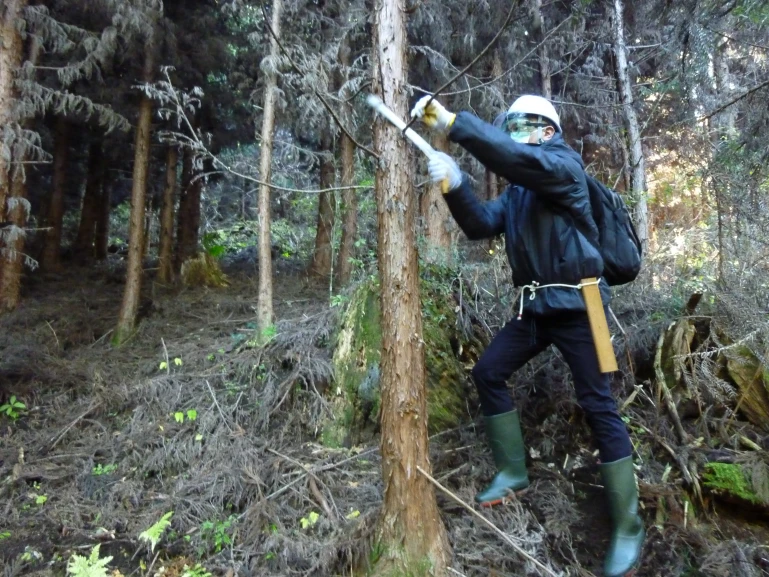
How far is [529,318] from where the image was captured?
3.77 meters

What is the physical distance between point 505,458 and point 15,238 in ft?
25.0

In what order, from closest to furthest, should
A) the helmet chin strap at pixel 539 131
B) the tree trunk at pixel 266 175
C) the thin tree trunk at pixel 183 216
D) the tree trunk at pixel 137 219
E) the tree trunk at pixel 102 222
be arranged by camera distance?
the helmet chin strap at pixel 539 131
the tree trunk at pixel 266 175
the tree trunk at pixel 137 219
the thin tree trunk at pixel 183 216
the tree trunk at pixel 102 222

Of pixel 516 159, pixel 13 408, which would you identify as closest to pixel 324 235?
pixel 13 408

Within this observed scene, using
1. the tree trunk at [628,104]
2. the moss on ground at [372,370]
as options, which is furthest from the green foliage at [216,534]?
the tree trunk at [628,104]

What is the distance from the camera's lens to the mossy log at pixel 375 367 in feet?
16.2

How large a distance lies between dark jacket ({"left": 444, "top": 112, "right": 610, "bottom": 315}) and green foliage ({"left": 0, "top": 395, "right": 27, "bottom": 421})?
19.0ft

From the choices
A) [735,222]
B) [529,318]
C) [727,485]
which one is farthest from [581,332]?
[735,222]

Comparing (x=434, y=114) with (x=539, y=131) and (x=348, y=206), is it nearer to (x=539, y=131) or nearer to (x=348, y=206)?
(x=539, y=131)

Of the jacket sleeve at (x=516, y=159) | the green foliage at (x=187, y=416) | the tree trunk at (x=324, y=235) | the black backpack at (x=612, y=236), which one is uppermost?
the tree trunk at (x=324, y=235)

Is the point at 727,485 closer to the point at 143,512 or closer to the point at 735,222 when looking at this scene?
the point at 735,222

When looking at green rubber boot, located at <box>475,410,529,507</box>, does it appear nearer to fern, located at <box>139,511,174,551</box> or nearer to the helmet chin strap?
the helmet chin strap

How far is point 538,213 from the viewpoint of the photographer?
359 cm

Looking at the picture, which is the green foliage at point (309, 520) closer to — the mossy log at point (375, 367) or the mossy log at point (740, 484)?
the mossy log at point (375, 367)

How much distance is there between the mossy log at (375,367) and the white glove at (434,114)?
2.06 metres
